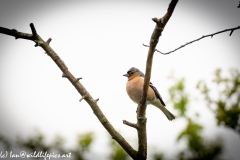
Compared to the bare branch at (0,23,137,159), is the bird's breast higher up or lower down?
higher up

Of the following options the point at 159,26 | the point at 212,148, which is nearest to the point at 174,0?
the point at 159,26

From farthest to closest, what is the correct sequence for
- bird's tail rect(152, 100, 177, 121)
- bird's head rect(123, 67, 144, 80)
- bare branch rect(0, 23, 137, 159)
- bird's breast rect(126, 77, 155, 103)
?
bird's head rect(123, 67, 144, 80) < bird's tail rect(152, 100, 177, 121) < bird's breast rect(126, 77, 155, 103) < bare branch rect(0, 23, 137, 159)

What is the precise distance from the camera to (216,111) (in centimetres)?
427

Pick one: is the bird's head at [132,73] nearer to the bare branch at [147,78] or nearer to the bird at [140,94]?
the bird at [140,94]

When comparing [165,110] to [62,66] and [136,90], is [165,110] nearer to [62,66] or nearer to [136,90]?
[136,90]

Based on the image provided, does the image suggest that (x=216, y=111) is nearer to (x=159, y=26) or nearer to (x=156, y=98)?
(x=156, y=98)

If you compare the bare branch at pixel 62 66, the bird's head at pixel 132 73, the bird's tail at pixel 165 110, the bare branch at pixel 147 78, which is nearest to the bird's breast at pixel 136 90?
the bird's tail at pixel 165 110

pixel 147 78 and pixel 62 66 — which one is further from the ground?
pixel 62 66

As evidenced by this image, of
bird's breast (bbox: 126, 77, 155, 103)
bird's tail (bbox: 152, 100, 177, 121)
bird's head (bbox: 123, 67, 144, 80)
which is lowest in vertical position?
bird's tail (bbox: 152, 100, 177, 121)

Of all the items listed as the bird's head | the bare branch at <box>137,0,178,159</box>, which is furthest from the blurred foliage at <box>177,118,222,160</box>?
the bird's head

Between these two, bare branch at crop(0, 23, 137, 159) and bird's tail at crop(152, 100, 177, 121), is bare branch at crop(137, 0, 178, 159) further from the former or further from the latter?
bird's tail at crop(152, 100, 177, 121)

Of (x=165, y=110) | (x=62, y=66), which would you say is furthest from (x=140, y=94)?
(x=62, y=66)

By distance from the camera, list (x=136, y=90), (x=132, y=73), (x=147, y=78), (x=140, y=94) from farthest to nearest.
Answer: (x=132, y=73)
(x=136, y=90)
(x=140, y=94)
(x=147, y=78)

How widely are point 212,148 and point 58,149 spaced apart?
2.88 m
